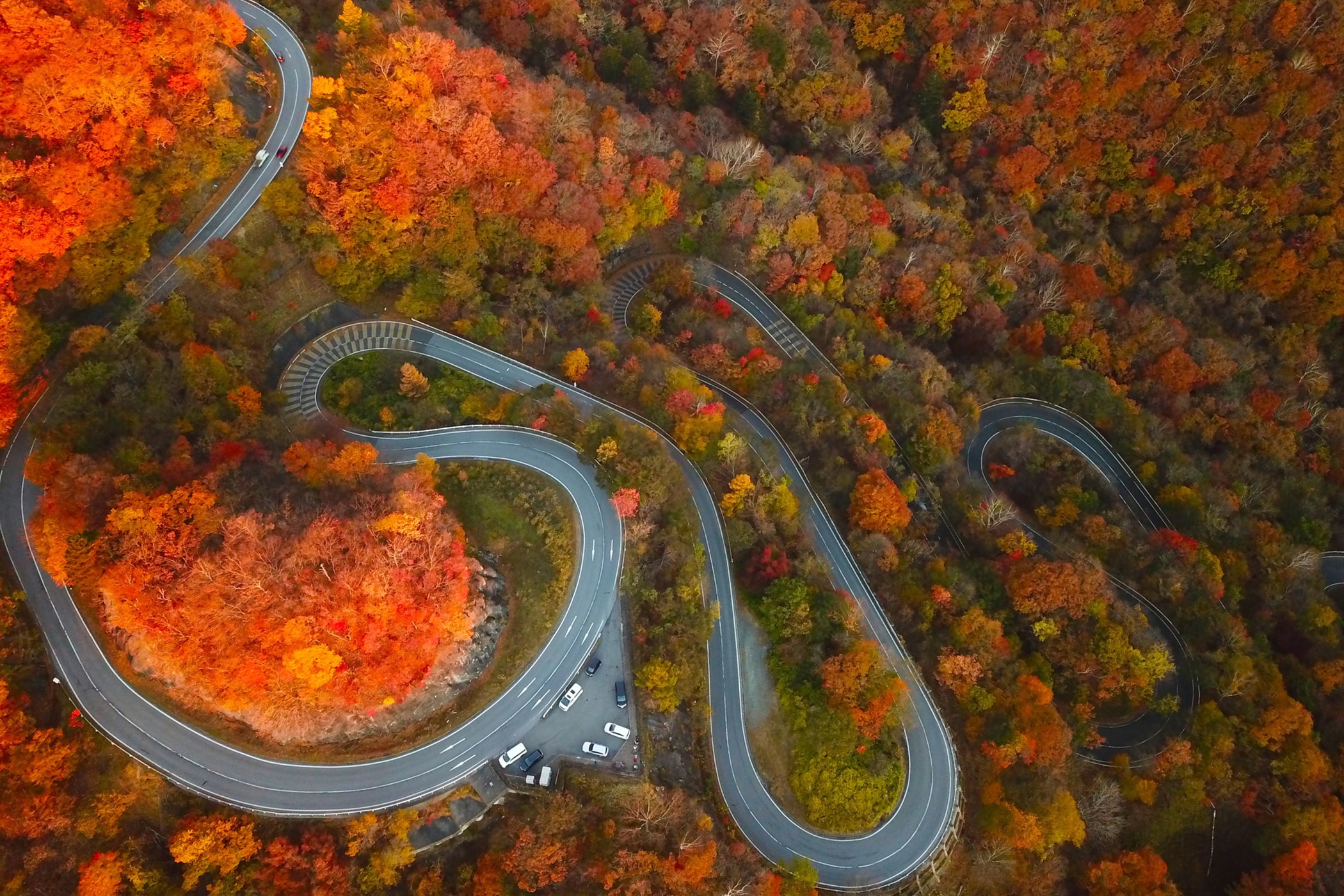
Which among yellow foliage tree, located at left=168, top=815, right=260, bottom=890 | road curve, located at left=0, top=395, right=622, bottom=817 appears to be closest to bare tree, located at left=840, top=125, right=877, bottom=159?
road curve, located at left=0, top=395, right=622, bottom=817

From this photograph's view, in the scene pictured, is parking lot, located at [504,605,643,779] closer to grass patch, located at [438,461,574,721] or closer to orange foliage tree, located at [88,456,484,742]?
grass patch, located at [438,461,574,721]

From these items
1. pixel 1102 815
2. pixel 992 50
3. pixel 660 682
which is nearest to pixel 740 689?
pixel 660 682

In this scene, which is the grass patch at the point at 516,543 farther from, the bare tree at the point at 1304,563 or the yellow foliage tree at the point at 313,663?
the bare tree at the point at 1304,563

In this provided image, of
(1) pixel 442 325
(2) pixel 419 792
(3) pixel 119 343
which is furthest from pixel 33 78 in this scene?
(2) pixel 419 792

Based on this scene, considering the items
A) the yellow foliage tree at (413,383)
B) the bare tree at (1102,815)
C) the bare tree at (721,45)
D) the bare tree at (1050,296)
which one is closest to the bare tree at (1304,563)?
the bare tree at (1102,815)

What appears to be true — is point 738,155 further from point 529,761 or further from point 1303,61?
point 1303,61
